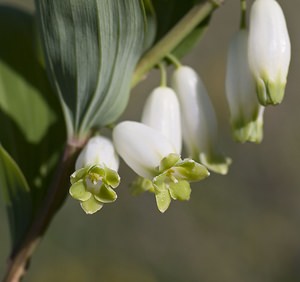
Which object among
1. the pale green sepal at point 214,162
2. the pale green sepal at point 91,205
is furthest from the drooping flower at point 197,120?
the pale green sepal at point 91,205

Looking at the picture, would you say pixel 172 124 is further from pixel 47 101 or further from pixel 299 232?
pixel 299 232

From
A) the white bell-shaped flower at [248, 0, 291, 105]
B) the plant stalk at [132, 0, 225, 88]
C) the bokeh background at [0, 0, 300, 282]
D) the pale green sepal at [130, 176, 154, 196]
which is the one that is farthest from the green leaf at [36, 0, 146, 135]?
the bokeh background at [0, 0, 300, 282]

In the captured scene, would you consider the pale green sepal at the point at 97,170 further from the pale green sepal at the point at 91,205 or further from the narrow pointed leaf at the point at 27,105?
the narrow pointed leaf at the point at 27,105

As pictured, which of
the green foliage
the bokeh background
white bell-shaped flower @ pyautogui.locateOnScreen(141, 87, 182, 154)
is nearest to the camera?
white bell-shaped flower @ pyautogui.locateOnScreen(141, 87, 182, 154)

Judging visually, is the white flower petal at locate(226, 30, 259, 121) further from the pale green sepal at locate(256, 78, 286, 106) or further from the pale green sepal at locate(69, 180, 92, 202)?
the pale green sepal at locate(69, 180, 92, 202)

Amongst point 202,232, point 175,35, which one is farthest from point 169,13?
point 202,232

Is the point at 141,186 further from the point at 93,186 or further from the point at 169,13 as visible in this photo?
the point at 169,13

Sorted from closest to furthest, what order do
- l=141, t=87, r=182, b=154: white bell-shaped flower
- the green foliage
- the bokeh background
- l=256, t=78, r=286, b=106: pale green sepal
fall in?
l=256, t=78, r=286, b=106: pale green sepal, l=141, t=87, r=182, b=154: white bell-shaped flower, the green foliage, the bokeh background
